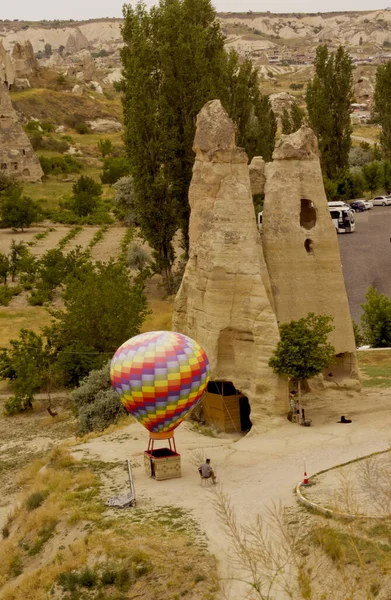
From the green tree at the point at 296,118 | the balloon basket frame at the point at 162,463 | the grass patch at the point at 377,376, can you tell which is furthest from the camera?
the green tree at the point at 296,118

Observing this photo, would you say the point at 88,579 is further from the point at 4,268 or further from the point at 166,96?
the point at 4,268

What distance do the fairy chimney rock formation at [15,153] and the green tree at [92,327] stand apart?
44.7 meters

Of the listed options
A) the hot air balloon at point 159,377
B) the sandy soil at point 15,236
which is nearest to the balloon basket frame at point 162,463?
the hot air balloon at point 159,377

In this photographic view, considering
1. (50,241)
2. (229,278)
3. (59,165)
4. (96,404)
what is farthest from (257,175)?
(59,165)

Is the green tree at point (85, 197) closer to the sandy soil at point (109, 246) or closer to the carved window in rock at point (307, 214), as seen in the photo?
the sandy soil at point (109, 246)

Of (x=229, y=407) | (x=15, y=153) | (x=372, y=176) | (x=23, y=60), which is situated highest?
(x=23, y=60)

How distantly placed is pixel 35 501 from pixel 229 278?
23.6 feet

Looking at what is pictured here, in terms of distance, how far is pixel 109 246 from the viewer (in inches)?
2287

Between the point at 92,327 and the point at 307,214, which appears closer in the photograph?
the point at 307,214

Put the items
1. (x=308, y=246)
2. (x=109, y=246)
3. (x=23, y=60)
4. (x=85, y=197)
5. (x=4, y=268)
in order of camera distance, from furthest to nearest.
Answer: (x=23, y=60)
(x=85, y=197)
(x=109, y=246)
(x=4, y=268)
(x=308, y=246)

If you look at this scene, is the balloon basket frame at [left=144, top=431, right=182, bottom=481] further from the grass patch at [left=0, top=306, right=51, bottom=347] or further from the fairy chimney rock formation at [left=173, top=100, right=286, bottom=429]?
the grass patch at [left=0, top=306, right=51, bottom=347]

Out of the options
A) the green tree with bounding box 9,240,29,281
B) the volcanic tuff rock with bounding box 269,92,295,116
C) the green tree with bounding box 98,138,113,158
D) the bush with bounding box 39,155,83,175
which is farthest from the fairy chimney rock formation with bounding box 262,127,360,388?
the volcanic tuff rock with bounding box 269,92,295,116

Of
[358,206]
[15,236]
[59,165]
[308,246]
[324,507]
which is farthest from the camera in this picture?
[59,165]

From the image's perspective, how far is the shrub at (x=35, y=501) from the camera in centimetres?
2050
